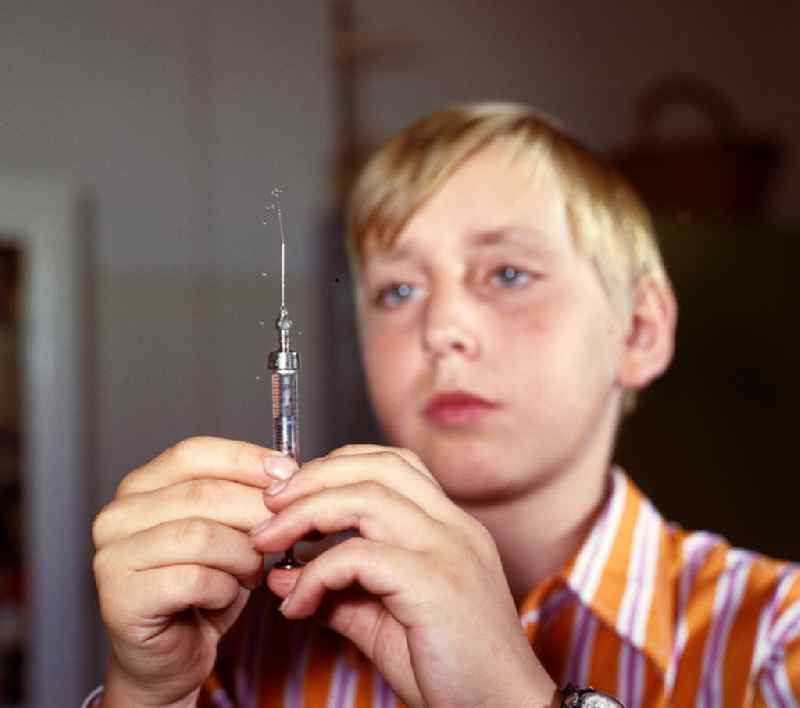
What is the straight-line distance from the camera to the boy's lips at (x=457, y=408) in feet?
1.35

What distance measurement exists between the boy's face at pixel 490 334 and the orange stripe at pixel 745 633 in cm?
12

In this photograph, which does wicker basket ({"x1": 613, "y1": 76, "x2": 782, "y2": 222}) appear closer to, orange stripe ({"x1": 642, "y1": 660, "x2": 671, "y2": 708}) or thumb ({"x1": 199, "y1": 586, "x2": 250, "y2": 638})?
orange stripe ({"x1": 642, "y1": 660, "x2": 671, "y2": 708})

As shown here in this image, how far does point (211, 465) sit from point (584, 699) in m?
0.13

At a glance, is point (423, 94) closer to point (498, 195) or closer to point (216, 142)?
point (216, 142)

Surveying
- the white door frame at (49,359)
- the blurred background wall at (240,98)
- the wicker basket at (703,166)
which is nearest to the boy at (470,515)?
the blurred background wall at (240,98)

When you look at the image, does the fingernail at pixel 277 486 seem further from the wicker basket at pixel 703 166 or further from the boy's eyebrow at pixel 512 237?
the wicker basket at pixel 703 166

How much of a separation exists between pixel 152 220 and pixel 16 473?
0.34m

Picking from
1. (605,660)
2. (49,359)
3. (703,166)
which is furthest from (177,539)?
(703,166)

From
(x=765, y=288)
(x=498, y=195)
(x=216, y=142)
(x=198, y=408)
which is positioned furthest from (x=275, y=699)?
(x=765, y=288)

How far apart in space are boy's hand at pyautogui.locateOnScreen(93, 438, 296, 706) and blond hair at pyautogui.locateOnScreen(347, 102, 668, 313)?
187 mm

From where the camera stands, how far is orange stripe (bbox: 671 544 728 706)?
1.51ft

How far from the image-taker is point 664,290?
52cm

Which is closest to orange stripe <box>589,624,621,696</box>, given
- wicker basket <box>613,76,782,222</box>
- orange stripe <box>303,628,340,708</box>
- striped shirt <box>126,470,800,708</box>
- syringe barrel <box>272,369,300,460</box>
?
striped shirt <box>126,470,800,708</box>

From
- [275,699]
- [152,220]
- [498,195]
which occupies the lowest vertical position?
[275,699]
